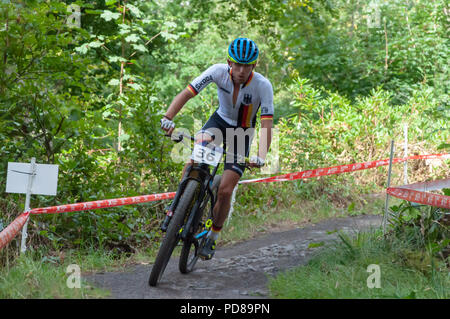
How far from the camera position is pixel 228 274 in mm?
4723

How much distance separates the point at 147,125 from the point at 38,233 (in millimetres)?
1962

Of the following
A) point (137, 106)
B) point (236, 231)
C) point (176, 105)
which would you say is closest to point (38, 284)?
point (176, 105)

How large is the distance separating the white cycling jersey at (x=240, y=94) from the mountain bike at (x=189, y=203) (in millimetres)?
588

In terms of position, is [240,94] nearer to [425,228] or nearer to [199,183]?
[199,183]

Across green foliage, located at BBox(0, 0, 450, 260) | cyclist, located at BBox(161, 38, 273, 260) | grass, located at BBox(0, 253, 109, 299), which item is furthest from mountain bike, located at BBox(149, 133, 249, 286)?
green foliage, located at BBox(0, 0, 450, 260)

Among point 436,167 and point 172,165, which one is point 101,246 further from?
point 436,167

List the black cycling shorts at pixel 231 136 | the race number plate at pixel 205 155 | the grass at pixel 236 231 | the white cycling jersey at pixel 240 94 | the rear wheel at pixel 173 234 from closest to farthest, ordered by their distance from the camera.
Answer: the grass at pixel 236 231, the rear wheel at pixel 173 234, the race number plate at pixel 205 155, the white cycling jersey at pixel 240 94, the black cycling shorts at pixel 231 136

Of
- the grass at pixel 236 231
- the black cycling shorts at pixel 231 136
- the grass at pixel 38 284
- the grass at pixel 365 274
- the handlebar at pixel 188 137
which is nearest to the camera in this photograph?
the grass at pixel 38 284

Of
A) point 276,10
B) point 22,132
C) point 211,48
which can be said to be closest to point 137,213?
point 22,132

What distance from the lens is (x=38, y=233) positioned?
488cm

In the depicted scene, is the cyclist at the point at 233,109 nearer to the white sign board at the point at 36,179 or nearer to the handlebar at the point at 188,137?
the handlebar at the point at 188,137

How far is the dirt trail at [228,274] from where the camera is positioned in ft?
13.1

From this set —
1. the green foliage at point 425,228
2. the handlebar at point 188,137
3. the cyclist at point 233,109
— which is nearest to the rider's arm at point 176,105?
the cyclist at point 233,109

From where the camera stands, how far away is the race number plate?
4.18 meters
